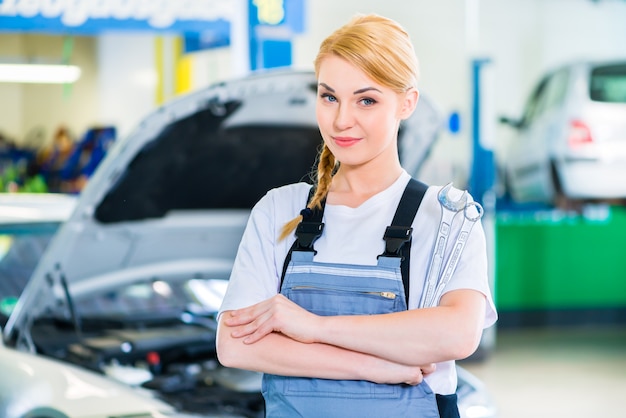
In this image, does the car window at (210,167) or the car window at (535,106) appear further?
the car window at (535,106)

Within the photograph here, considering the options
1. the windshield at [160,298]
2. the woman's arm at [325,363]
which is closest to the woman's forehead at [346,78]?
the woman's arm at [325,363]

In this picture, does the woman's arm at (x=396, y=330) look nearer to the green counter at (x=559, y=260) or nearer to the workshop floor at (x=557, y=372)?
the workshop floor at (x=557, y=372)

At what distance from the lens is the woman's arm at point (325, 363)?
4.49ft

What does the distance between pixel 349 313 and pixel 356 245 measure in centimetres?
10

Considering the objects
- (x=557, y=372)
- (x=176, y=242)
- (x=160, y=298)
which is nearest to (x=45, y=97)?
(x=557, y=372)

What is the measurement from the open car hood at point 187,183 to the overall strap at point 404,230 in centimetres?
114

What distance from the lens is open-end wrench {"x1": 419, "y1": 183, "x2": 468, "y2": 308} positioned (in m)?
1.41

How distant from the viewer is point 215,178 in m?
3.16

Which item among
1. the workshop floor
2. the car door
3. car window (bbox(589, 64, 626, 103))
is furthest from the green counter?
car window (bbox(589, 64, 626, 103))

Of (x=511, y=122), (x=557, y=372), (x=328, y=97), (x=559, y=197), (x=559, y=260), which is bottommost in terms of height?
(x=557, y=372)

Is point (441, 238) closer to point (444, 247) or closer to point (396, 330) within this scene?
point (444, 247)

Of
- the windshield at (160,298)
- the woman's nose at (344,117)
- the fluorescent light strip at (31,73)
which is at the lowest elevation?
the windshield at (160,298)

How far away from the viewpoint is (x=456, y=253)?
4.61ft

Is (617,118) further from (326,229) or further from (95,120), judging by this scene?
(95,120)
